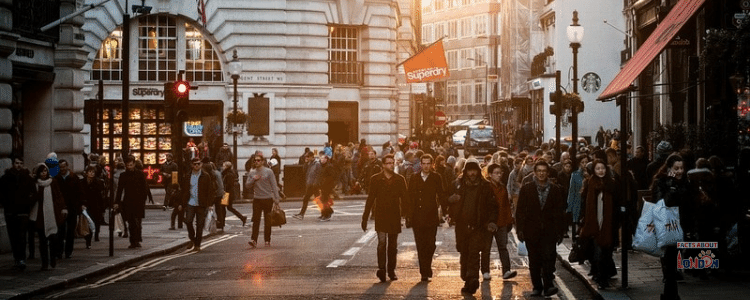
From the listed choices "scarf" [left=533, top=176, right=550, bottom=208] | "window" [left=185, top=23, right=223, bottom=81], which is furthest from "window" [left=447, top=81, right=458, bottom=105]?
"scarf" [left=533, top=176, right=550, bottom=208]

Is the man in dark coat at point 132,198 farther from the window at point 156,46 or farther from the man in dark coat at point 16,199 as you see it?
the window at point 156,46

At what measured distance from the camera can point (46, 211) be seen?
20453mm

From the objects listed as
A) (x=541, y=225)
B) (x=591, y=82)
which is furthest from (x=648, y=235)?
(x=591, y=82)

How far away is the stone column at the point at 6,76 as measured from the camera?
22688 millimetres

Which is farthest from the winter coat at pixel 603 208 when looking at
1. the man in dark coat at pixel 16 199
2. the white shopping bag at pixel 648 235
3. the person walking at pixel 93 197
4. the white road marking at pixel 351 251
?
the person walking at pixel 93 197

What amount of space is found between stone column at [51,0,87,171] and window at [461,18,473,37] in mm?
95182

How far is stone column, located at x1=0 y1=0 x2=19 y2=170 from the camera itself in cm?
2269

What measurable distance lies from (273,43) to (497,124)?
57.5 metres

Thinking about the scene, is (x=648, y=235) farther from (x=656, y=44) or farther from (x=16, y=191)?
(x=16, y=191)

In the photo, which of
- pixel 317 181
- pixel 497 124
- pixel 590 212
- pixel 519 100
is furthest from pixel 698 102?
pixel 497 124

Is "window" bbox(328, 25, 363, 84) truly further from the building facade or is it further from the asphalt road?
the asphalt road

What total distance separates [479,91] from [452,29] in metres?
8.24

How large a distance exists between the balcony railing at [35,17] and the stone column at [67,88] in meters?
0.29

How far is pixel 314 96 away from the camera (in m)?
49.4
